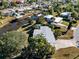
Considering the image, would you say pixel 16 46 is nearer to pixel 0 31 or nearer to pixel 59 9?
pixel 0 31

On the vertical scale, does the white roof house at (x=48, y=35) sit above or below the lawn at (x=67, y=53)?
above

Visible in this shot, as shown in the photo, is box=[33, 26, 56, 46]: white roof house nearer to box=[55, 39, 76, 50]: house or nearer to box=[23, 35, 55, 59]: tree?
box=[55, 39, 76, 50]: house

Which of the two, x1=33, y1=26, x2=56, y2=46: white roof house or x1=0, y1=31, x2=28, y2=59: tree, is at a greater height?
x1=0, y1=31, x2=28, y2=59: tree

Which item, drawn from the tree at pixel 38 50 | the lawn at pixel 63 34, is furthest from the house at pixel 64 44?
the tree at pixel 38 50

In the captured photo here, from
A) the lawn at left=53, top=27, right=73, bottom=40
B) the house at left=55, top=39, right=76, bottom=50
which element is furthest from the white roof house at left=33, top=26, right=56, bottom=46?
the lawn at left=53, top=27, right=73, bottom=40

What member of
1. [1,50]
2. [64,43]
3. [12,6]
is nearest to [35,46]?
[1,50]

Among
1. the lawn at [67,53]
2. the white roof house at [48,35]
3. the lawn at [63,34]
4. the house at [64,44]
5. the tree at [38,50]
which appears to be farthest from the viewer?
the lawn at [63,34]

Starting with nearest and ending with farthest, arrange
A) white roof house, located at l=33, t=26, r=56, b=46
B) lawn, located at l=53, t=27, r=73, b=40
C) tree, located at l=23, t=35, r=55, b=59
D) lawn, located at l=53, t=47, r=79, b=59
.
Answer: tree, located at l=23, t=35, r=55, b=59, lawn, located at l=53, t=47, r=79, b=59, white roof house, located at l=33, t=26, r=56, b=46, lawn, located at l=53, t=27, r=73, b=40

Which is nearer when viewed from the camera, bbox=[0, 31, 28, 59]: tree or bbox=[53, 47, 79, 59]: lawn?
bbox=[0, 31, 28, 59]: tree

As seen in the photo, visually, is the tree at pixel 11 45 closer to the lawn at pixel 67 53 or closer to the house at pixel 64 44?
the lawn at pixel 67 53
